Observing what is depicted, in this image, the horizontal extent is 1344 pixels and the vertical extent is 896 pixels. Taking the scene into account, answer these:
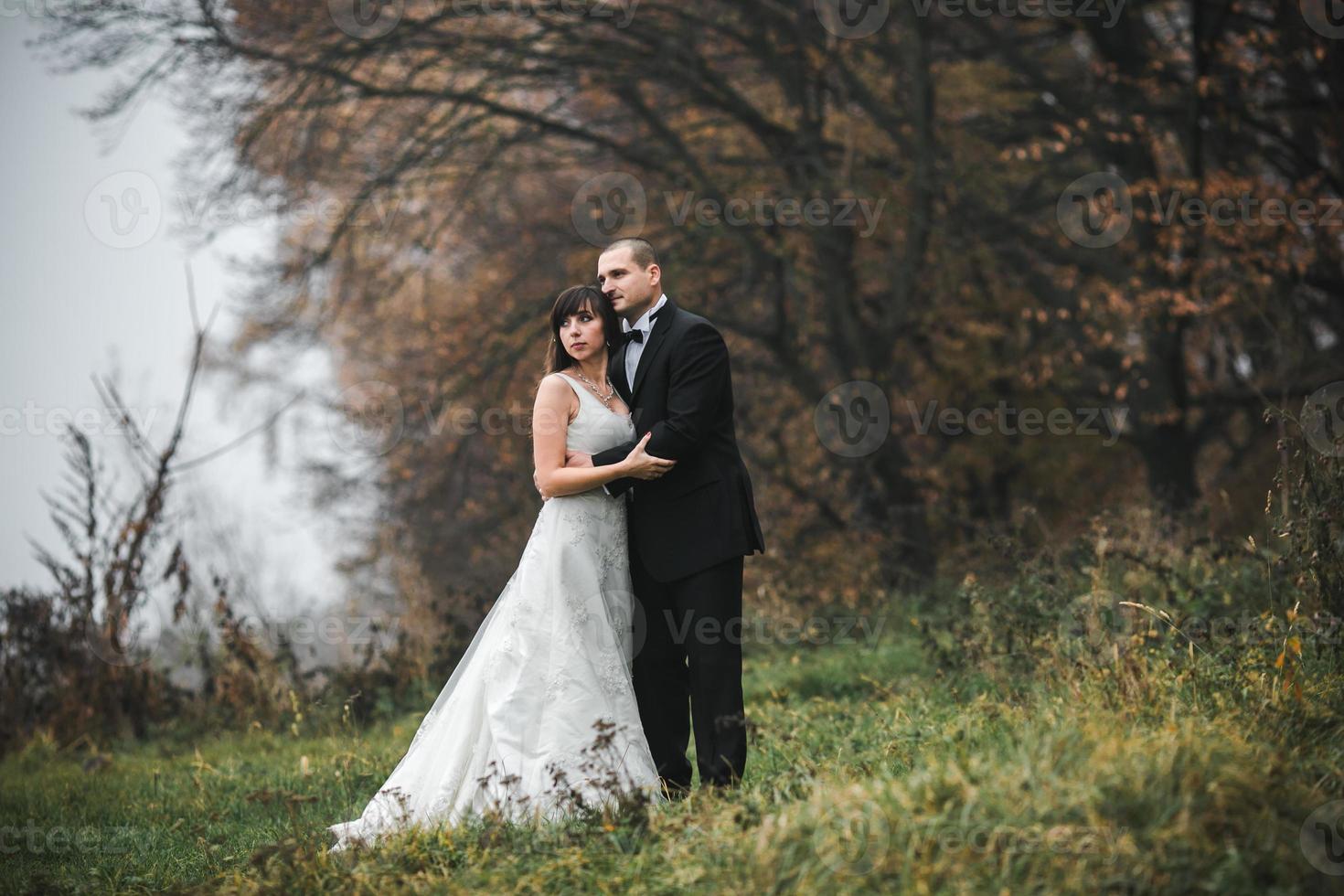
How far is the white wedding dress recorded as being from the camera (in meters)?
4.39

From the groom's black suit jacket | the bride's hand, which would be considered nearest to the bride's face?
the groom's black suit jacket

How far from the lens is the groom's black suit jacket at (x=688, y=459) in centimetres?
449

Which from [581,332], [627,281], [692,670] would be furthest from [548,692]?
[627,281]

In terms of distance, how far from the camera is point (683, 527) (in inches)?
180

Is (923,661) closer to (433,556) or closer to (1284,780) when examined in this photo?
(1284,780)

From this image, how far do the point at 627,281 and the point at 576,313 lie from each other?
0.25 m

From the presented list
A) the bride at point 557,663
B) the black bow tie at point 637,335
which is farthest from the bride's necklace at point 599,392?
the black bow tie at point 637,335

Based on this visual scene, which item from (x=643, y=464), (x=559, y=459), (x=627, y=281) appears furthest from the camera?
(x=627, y=281)

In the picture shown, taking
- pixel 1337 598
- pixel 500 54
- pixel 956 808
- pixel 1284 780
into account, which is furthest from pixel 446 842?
pixel 500 54

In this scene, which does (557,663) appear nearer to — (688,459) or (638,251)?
(688,459)

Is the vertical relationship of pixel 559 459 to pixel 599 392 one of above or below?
below

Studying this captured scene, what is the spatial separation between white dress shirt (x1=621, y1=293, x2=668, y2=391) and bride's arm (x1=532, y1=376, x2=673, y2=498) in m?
0.30

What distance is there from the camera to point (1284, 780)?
337 cm

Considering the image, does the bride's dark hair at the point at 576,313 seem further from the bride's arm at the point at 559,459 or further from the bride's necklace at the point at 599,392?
the bride's arm at the point at 559,459
